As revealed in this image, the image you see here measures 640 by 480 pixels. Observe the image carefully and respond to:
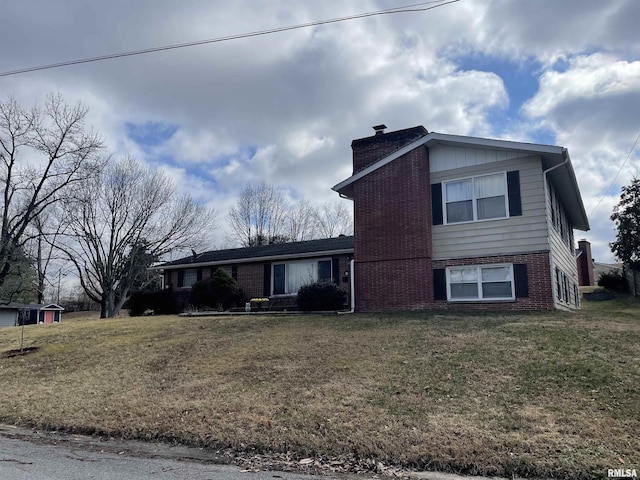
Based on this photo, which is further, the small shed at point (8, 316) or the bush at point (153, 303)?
the small shed at point (8, 316)

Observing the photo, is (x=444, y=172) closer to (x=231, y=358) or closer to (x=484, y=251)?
(x=484, y=251)

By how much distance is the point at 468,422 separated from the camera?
245 inches

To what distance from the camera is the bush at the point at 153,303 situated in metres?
25.2

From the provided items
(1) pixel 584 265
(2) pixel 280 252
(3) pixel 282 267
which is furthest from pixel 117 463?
(1) pixel 584 265

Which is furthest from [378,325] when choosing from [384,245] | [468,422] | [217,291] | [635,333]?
[217,291]

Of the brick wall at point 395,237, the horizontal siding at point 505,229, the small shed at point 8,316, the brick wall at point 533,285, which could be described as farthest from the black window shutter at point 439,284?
the small shed at point 8,316

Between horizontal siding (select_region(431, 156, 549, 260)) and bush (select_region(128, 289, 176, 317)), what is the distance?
49.7ft

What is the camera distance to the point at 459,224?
606 inches

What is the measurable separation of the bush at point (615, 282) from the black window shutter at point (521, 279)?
623 inches

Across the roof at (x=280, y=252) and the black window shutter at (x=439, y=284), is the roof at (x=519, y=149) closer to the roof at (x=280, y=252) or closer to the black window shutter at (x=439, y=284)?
the roof at (x=280, y=252)

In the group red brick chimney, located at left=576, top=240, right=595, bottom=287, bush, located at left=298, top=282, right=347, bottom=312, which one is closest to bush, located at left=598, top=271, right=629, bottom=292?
red brick chimney, located at left=576, top=240, right=595, bottom=287

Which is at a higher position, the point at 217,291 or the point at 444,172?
the point at 444,172

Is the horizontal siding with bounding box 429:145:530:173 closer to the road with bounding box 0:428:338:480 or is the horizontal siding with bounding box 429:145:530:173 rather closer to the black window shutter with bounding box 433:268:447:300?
the black window shutter with bounding box 433:268:447:300

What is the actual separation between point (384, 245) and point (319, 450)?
10.7 metres
